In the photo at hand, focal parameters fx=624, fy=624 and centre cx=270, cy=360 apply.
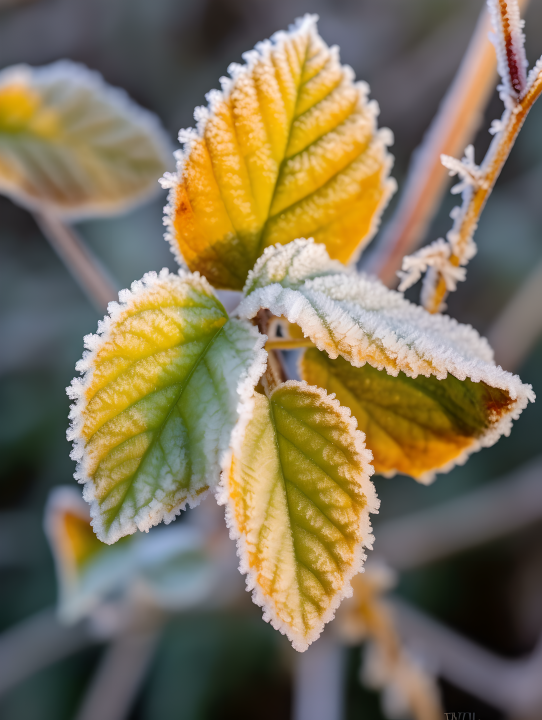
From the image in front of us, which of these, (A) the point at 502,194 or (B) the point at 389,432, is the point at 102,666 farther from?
(A) the point at 502,194

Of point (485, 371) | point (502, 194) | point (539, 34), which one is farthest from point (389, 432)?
point (539, 34)

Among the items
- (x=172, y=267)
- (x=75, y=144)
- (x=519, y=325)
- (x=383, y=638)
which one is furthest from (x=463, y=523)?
(x=75, y=144)

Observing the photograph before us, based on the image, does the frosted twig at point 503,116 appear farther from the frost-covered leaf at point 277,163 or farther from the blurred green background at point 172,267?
the blurred green background at point 172,267

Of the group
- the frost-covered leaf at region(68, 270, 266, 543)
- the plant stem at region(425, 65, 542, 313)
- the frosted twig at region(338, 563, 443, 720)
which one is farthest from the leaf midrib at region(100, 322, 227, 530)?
the frosted twig at region(338, 563, 443, 720)

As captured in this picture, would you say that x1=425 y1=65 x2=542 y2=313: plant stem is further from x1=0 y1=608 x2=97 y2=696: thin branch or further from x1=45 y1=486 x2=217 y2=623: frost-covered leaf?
x1=0 y1=608 x2=97 y2=696: thin branch

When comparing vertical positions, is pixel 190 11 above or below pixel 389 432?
above

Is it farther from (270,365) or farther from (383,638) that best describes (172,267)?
(270,365)
